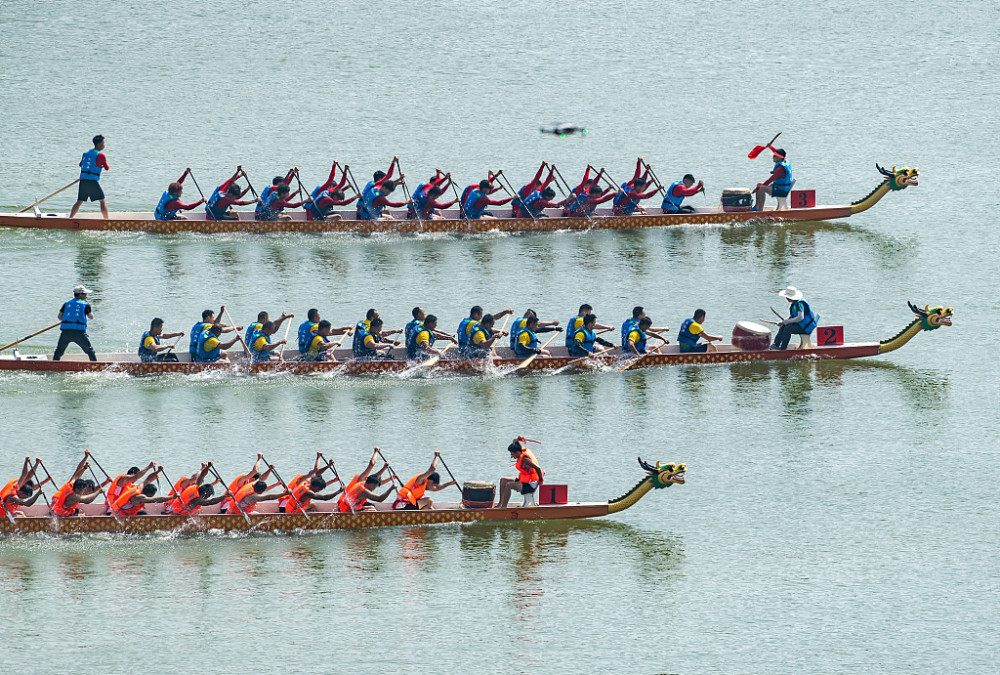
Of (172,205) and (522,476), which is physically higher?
(172,205)

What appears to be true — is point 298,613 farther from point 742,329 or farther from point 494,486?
point 742,329

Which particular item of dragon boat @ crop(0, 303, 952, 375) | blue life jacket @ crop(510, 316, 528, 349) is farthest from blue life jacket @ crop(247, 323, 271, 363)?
blue life jacket @ crop(510, 316, 528, 349)

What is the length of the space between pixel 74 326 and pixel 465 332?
807 cm

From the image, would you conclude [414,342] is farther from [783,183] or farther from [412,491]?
[783,183]

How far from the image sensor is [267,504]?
34.6 m

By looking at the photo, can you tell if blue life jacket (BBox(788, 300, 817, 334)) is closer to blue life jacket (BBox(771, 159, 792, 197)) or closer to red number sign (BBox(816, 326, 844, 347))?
red number sign (BBox(816, 326, 844, 347))

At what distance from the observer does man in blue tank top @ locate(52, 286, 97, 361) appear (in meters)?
40.3

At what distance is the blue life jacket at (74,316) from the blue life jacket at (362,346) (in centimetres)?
560

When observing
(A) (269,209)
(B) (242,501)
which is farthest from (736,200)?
(B) (242,501)

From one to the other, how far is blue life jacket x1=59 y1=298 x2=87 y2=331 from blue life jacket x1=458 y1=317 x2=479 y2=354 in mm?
7769

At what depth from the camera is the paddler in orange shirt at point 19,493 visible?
110 ft

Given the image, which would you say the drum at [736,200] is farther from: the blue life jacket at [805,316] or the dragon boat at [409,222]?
the blue life jacket at [805,316]

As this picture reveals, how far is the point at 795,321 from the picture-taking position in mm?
42094

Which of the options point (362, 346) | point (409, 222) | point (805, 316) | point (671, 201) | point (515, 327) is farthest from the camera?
point (671, 201)
